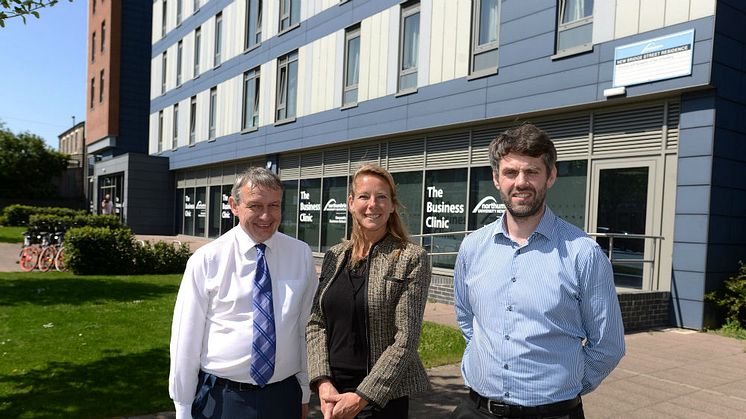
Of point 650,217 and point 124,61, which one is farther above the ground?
point 124,61

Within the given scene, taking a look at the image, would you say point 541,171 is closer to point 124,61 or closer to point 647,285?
point 647,285

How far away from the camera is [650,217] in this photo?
938 cm

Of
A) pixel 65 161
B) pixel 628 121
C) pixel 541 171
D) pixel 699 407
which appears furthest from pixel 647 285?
pixel 65 161

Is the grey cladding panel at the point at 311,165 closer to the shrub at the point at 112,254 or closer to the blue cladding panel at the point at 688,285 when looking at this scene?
the shrub at the point at 112,254

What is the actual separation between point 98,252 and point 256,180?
13.0 metres

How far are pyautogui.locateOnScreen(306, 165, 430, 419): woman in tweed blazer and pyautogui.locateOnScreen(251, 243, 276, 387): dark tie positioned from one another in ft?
0.62

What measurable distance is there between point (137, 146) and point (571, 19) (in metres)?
33.4

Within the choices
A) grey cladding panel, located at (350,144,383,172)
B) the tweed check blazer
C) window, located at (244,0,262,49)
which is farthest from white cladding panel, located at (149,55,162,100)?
the tweed check blazer

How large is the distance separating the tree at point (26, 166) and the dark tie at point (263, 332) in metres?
49.8

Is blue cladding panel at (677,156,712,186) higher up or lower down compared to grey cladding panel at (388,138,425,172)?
lower down

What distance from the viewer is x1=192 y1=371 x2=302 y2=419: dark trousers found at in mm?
2574

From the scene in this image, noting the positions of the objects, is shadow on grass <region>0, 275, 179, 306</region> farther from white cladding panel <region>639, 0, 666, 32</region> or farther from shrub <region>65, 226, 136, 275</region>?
white cladding panel <region>639, 0, 666, 32</region>

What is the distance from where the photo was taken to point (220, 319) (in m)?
2.60

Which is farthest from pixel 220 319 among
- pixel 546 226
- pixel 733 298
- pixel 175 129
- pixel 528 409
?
pixel 175 129
